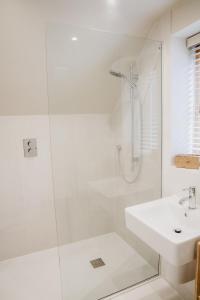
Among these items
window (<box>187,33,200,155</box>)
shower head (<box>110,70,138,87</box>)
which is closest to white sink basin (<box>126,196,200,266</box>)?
window (<box>187,33,200,155</box>)

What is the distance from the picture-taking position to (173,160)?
1780mm

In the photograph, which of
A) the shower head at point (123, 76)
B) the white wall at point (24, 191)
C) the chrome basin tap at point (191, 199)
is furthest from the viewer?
the white wall at point (24, 191)

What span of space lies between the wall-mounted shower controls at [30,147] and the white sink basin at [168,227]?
1.32 metres

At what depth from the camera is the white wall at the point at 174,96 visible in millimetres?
1611

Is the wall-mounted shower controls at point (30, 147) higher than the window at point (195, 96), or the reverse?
the window at point (195, 96)

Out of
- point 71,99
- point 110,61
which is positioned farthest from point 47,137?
point 110,61

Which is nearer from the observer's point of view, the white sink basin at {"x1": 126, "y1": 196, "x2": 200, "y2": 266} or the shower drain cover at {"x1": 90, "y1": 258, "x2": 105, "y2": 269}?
the white sink basin at {"x1": 126, "y1": 196, "x2": 200, "y2": 266}

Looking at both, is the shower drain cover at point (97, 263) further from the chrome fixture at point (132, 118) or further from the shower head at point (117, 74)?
the shower head at point (117, 74)

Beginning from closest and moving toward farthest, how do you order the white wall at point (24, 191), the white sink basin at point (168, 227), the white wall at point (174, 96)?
the white sink basin at point (168, 227)
the white wall at point (174, 96)
the white wall at point (24, 191)

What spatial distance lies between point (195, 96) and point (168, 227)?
43.8 inches

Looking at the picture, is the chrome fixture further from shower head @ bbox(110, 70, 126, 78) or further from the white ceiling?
the white ceiling

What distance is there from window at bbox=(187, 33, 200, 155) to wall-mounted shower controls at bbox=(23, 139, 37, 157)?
1.63 metres

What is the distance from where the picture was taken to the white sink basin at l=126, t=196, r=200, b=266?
1099mm

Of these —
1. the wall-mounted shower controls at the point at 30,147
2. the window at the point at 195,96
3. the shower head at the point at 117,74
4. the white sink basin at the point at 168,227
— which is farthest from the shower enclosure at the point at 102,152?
the wall-mounted shower controls at the point at 30,147
